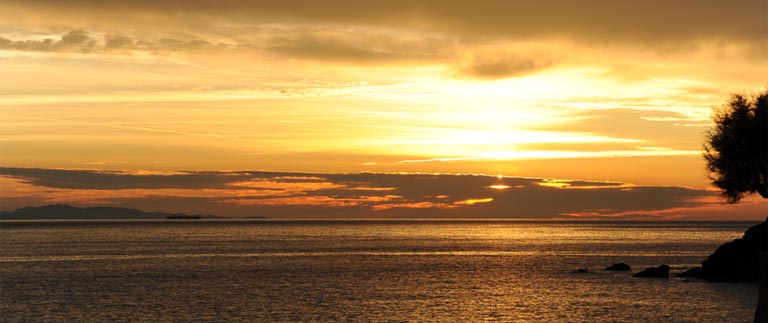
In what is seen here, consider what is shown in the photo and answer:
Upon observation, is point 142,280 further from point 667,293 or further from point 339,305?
point 667,293

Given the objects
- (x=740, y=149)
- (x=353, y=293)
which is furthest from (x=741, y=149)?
(x=353, y=293)

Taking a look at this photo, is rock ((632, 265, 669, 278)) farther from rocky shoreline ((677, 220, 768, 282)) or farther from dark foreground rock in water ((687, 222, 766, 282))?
dark foreground rock in water ((687, 222, 766, 282))

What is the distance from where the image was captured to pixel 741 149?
88000 mm

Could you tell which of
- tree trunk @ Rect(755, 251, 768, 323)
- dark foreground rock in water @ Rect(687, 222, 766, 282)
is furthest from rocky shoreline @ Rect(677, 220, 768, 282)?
tree trunk @ Rect(755, 251, 768, 323)

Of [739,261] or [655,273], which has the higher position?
[739,261]

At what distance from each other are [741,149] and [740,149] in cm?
10

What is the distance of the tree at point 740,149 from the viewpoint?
8650 centimetres

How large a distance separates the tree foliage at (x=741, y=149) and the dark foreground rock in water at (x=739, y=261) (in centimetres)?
570

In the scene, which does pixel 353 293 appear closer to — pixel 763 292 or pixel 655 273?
pixel 655 273

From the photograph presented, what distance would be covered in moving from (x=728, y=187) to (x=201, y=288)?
181ft

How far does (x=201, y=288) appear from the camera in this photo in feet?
273

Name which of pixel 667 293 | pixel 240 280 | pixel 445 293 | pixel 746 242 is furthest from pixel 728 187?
pixel 240 280

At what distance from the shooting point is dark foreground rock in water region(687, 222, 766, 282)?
266 ft

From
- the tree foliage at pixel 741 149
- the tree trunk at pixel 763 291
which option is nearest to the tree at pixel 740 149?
the tree foliage at pixel 741 149
